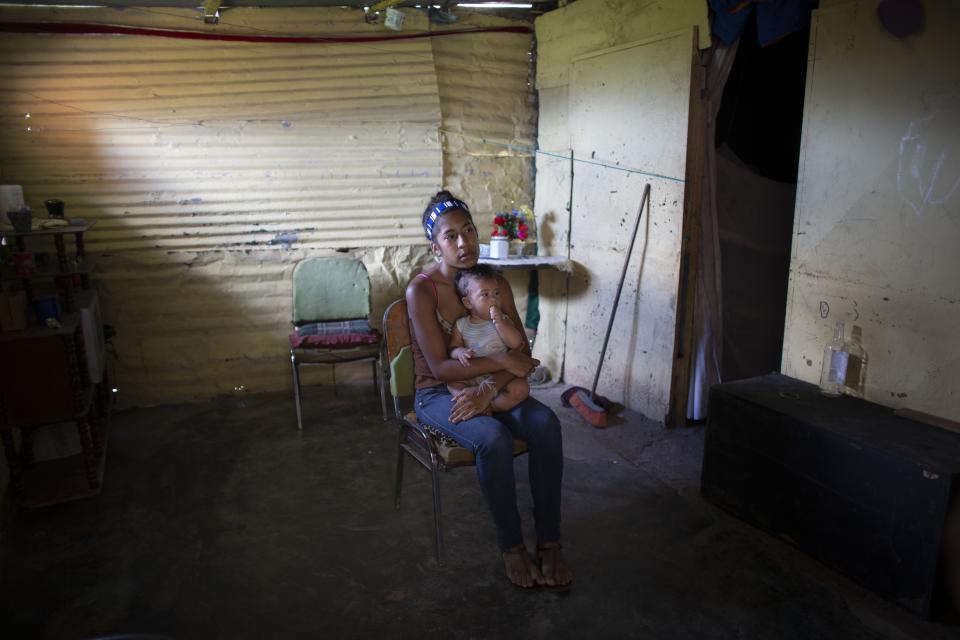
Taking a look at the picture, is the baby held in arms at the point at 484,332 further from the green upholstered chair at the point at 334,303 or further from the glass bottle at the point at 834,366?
the green upholstered chair at the point at 334,303

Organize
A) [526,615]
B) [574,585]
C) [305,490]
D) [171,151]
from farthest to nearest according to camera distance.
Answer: [171,151] < [305,490] < [574,585] < [526,615]

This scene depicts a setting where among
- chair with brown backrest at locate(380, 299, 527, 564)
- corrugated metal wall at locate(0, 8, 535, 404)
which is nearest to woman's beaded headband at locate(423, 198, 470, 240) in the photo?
chair with brown backrest at locate(380, 299, 527, 564)

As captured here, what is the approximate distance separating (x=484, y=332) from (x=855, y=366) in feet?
5.60

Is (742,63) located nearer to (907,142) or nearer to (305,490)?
(907,142)

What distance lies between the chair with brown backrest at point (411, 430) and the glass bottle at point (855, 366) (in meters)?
1.55

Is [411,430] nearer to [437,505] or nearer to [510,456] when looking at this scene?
[437,505]

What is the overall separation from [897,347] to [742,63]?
209 cm

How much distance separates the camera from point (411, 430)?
10.0ft

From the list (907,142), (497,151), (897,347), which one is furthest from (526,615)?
(497,151)

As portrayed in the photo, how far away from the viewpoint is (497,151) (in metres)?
5.30

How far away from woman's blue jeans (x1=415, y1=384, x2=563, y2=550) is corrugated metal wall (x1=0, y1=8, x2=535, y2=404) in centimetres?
248

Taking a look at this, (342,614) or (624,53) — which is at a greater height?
(624,53)

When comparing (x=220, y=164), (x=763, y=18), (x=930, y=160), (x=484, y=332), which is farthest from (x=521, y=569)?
(x=220, y=164)

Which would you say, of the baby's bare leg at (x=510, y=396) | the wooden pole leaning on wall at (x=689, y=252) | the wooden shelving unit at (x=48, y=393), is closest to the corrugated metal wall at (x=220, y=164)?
the wooden shelving unit at (x=48, y=393)
